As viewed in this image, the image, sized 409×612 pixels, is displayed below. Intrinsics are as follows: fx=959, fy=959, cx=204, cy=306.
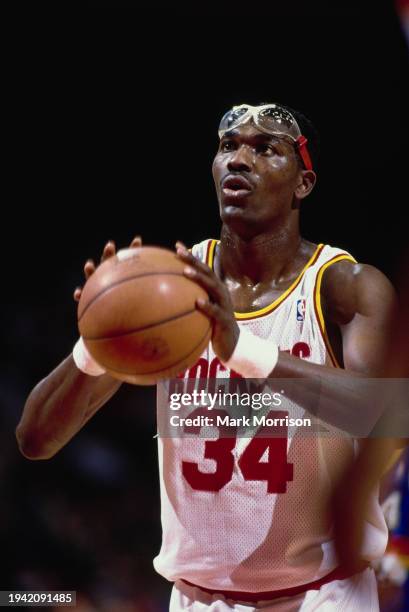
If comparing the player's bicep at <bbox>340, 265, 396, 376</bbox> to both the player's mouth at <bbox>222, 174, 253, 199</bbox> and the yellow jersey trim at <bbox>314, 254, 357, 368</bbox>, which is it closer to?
the yellow jersey trim at <bbox>314, 254, 357, 368</bbox>

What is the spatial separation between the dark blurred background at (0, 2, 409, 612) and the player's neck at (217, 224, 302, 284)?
397cm

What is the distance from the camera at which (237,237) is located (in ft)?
13.4

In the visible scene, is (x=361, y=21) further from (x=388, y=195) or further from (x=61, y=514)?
(x=61, y=514)

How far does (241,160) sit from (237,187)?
123 millimetres

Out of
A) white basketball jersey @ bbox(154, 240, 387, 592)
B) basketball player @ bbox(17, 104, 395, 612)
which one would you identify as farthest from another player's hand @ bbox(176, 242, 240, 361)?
white basketball jersey @ bbox(154, 240, 387, 592)

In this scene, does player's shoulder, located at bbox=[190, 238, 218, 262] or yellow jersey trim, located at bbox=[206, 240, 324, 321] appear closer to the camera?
yellow jersey trim, located at bbox=[206, 240, 324, 321]

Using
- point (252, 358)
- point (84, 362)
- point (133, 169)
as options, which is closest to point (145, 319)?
point (252, 358)

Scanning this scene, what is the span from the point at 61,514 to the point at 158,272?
5.13 meters

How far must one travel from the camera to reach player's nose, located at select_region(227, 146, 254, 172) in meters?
3.99

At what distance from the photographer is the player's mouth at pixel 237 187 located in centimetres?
396

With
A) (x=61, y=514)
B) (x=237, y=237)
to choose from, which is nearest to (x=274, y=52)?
(x=61, y=514)

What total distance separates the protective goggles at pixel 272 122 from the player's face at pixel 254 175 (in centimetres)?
4

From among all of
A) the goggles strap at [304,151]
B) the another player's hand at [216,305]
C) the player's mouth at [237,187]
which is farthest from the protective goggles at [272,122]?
the another player's hand at [216,305]

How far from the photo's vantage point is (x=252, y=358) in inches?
123
